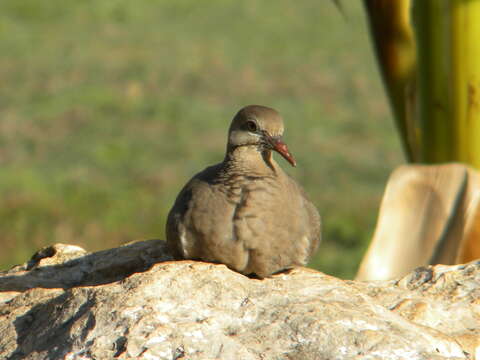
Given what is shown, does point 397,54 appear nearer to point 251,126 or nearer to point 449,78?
point 449,78

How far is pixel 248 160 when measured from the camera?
462 cm

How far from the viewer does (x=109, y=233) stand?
10680mm

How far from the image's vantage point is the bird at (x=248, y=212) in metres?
4.30

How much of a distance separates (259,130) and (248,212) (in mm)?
493

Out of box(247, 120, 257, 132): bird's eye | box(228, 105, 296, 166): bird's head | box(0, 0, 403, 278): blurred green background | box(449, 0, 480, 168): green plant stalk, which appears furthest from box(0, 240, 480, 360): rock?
box(0, 0, 403, 278): blurred green background

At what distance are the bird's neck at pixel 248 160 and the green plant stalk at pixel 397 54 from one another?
2.27m

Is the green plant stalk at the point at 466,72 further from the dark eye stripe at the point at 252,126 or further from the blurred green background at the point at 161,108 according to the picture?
the blurred green background at the point at 161,108

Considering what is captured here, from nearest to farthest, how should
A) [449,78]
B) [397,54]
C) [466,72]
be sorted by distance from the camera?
[466,72] < [449,78] < [397,54]

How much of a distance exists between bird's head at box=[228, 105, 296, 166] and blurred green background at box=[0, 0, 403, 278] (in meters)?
5.47

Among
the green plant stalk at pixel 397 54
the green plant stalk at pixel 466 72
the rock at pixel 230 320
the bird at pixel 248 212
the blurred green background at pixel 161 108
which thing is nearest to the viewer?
the rock at pixel 230 320

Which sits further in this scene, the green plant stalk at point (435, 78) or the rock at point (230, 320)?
the green plant stalk at point (435, 78)

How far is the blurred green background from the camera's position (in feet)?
37.2

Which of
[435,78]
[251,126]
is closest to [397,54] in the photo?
[435,78]

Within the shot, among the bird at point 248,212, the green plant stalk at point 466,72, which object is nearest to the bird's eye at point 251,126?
the bird at point 248,212
